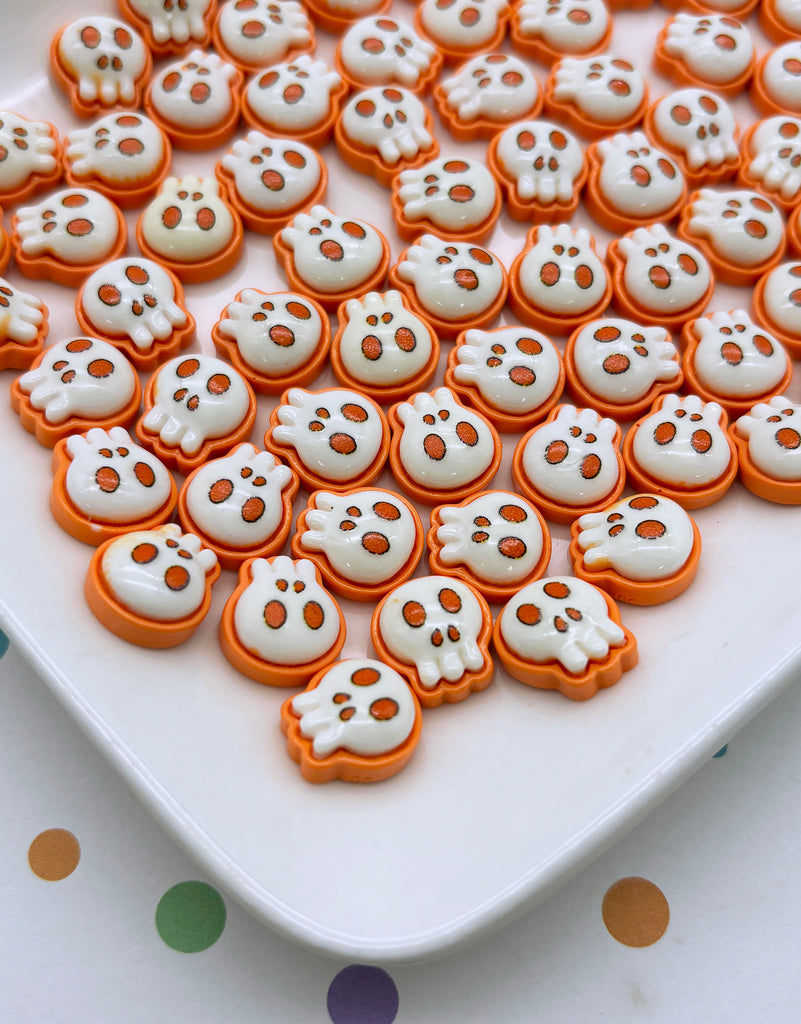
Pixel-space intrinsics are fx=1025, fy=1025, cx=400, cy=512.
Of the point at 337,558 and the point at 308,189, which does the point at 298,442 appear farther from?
the point at 308,189

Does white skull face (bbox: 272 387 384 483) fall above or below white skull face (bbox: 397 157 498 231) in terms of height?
below

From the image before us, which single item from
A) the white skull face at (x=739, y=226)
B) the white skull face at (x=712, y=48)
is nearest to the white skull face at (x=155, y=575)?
the white skull face at (x=739, y=226)

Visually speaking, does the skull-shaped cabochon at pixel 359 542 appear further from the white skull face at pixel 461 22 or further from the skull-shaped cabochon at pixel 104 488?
the white skull face at pixel 461 22

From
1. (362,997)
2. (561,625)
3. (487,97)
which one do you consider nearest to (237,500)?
(561,625)

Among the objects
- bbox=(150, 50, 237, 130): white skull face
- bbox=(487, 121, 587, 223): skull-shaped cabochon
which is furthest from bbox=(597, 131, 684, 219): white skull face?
bbox=(150, 50, 237, 130): white skull face

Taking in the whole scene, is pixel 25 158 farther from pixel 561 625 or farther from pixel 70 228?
pixel 561 625

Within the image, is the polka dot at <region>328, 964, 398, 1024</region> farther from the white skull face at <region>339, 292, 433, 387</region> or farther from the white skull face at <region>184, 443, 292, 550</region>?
the white skull face at <region>339, 292, 433, 387</region>

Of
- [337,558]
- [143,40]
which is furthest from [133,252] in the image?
[337,558]
